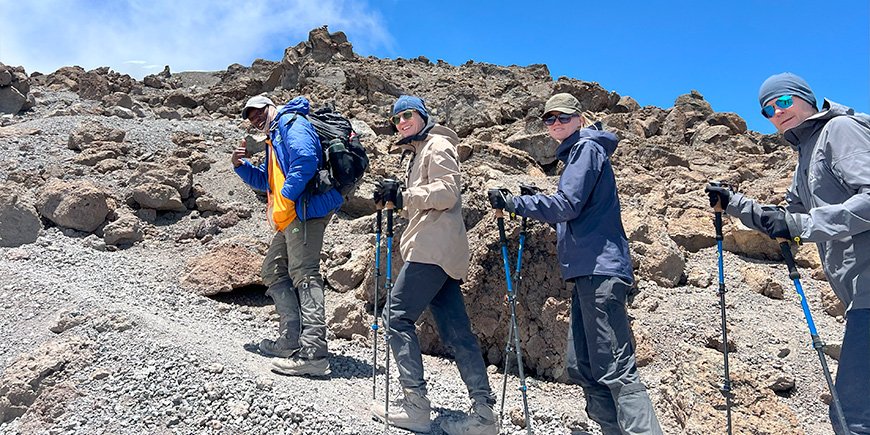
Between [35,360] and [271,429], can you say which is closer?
[271,429]

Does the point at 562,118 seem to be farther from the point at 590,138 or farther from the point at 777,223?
the point at 777,223

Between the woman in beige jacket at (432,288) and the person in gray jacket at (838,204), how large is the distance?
84.2 inches

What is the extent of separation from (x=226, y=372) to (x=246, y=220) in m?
5.61

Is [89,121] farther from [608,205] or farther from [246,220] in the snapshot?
[608,205]

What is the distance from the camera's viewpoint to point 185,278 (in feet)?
26.2

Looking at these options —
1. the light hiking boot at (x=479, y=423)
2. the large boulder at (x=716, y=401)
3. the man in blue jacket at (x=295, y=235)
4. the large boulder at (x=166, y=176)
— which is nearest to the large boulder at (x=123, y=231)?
the large boulder at (x=166, y=176)

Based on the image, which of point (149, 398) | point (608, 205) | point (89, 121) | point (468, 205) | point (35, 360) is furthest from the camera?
point (89, 121)

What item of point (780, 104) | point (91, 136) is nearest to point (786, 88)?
point (780, 104)

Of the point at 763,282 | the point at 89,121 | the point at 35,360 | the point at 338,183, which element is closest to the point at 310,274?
Answer: the point at 338,183

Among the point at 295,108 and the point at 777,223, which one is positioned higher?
the point at 295,108

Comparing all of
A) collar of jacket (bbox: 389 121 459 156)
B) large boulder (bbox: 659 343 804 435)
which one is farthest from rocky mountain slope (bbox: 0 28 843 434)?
collar of jacket (bbox: 389 121 459 156)

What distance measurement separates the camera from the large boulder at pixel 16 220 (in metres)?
8.41

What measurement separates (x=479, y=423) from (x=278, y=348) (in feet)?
7.35

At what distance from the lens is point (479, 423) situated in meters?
4.54
